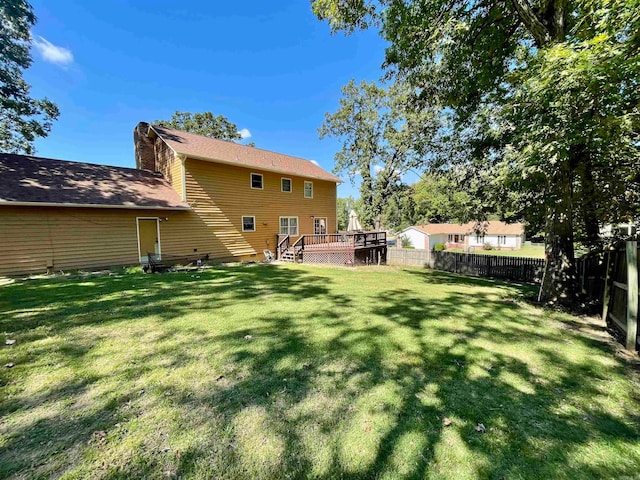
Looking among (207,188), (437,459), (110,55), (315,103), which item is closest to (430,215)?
(315,103)

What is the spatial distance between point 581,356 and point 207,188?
567 inches

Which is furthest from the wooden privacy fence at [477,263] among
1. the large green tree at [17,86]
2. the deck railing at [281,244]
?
the large green tree at [17,86]

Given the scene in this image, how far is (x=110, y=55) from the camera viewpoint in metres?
13.8

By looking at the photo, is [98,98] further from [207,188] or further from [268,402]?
[268,402]

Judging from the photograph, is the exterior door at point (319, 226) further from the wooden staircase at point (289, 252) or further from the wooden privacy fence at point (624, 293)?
the wooden privacy fence at point (624, 293)

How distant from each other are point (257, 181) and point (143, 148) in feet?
20.3

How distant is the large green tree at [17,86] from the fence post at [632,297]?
2252 cm

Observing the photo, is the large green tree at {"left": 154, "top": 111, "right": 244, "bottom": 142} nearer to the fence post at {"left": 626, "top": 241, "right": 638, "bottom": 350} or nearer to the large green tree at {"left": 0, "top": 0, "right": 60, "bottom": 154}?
the large green tree at {"left": 0, "top": 0, "right": 60, "bottom": 154}

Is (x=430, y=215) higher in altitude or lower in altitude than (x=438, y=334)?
higher

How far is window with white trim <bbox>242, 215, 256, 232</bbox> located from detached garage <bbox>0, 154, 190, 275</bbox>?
3.36 m

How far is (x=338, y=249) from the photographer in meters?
13.9

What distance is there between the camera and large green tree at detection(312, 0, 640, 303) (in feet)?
13.2

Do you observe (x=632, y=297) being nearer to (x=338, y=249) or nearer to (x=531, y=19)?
(x=531, y=19)

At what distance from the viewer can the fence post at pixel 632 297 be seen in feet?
13.1
